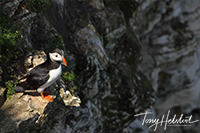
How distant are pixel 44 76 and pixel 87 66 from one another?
149 inches

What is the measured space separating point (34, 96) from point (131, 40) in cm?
940

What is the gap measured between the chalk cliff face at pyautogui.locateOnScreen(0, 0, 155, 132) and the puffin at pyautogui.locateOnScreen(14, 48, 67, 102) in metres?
0.30

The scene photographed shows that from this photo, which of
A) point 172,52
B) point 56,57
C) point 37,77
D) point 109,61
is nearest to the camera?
point 37,77

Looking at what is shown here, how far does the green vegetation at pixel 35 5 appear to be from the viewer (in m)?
6.85

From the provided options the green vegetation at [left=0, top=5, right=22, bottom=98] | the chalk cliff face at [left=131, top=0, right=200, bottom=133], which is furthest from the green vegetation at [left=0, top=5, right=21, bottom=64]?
the chalk cliff face at [left=131, top=0, right=200, bottom=133]

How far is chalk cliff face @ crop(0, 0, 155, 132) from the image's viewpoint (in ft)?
18.4

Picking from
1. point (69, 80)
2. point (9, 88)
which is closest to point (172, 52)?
point (69, 80)

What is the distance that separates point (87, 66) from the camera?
8969mm

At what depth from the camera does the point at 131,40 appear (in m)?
13.6

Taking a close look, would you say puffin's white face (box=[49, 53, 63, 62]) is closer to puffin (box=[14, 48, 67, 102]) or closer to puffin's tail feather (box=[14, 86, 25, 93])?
puffin (box=[14, 48, 67, 102])

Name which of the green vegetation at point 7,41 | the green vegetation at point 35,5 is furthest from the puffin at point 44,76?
the green vegetation at point 35,5

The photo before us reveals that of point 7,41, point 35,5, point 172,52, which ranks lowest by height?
point 172,52

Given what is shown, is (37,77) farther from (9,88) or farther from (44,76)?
(9,88)

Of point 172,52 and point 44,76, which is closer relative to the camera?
point 44,76
